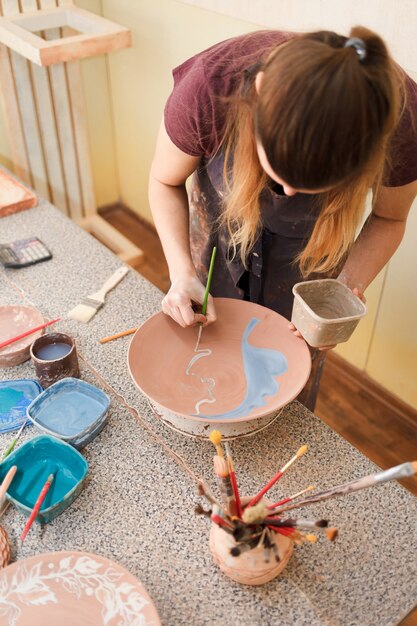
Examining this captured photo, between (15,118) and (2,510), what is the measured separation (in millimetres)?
1905

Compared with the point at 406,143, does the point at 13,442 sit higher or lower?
lower

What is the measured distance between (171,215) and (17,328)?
0.41m

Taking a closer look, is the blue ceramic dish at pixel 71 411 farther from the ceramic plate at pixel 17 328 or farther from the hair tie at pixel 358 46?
the hair tie at pixel 358 46

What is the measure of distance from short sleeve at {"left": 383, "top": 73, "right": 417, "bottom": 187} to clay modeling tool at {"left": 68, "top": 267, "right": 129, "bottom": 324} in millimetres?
665

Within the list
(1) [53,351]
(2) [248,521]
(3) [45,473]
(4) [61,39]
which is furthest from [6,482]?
(4) [61,39]

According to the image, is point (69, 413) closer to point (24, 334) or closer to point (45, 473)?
point (45, 473)

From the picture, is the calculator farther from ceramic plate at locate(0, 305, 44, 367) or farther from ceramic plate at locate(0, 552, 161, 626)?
ceramic plate at locate(0, 552, 161, 626)

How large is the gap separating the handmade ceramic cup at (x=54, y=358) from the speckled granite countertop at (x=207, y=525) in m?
0.05

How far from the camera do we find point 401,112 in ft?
3.07

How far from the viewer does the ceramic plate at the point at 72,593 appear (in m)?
0.77

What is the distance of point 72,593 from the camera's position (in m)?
0.80

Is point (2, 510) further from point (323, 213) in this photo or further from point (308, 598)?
point (323, 213)

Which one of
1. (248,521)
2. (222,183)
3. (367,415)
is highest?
(222,183)

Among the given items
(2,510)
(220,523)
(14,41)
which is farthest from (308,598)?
(14,41)
